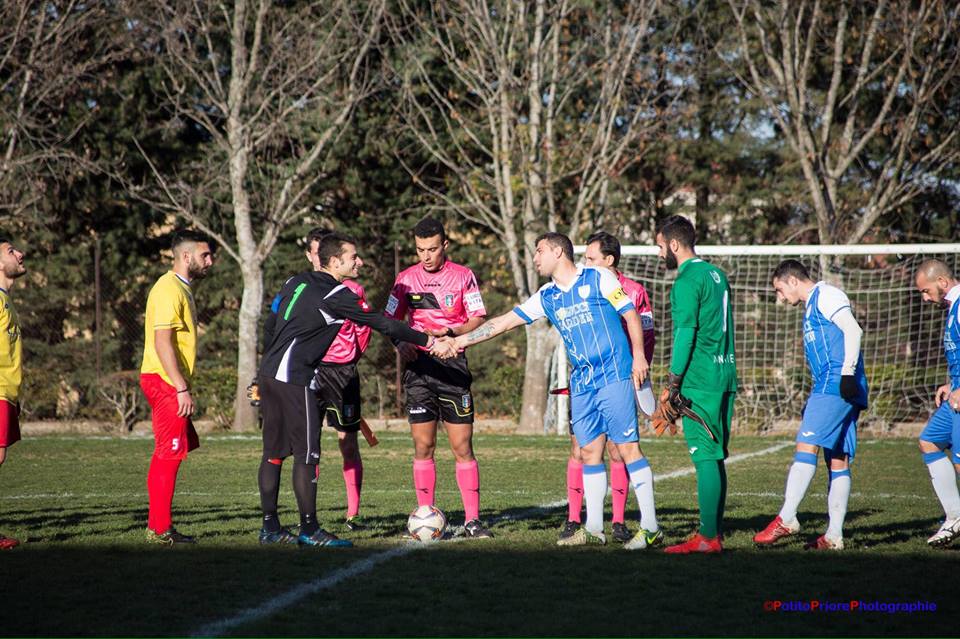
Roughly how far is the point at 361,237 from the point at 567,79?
5.72 meters

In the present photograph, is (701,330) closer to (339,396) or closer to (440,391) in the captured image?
(440,391)

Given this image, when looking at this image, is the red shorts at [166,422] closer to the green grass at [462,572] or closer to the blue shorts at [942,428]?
the green grass at [462,572]

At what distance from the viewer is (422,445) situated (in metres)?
7.97

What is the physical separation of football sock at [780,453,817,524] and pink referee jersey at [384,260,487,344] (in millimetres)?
2587

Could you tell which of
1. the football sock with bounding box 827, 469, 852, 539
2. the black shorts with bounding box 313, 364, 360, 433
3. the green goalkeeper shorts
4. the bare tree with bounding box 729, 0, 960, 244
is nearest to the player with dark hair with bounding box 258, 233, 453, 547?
the black shorts with bounding box 313, 364, 360, 433

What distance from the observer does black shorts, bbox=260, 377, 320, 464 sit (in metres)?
7.32

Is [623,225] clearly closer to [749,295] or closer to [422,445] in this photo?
[749,295]

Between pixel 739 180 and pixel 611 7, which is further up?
pixel 611 7

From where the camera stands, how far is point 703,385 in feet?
23.0

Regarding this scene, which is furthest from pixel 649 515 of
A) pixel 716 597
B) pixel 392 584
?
pixel 392 584

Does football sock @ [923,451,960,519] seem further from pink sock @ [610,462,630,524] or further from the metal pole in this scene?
the metal pole

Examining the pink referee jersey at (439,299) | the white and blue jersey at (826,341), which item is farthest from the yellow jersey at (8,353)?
the white and blue jersey at (826,341)

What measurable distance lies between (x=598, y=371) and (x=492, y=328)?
87 cm

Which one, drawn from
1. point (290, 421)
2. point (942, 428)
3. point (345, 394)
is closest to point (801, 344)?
point (942, 428)
